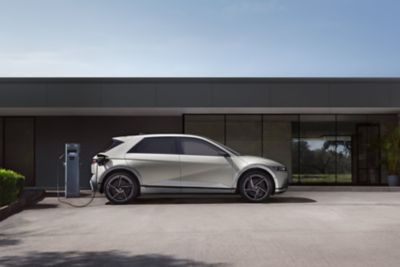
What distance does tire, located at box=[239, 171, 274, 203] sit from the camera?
1396 cm

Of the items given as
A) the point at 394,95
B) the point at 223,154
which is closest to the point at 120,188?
the point at 223,154

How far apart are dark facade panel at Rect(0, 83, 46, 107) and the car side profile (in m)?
5.26

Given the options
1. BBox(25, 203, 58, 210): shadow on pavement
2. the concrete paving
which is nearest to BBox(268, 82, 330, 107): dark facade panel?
the concrete paving

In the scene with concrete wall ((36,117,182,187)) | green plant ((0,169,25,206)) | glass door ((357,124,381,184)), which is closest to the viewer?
green plant ((0,169,25,206))

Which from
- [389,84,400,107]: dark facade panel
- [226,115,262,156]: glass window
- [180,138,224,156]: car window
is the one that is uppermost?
[389,84,400,107]: dark facade panel

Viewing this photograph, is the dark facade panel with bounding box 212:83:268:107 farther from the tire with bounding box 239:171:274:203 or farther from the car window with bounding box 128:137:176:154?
the tire with bounding box 239:171:274:203

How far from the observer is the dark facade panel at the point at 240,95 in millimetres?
18531

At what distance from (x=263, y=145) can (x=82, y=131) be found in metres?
7.11

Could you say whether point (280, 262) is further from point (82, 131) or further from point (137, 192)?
point (82, 131)

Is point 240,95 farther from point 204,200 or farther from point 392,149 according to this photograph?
point 392,149

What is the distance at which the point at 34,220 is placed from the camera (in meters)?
11.1

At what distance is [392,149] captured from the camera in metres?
20.0

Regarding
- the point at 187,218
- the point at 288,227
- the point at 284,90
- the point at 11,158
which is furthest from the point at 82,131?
the point at 288,227

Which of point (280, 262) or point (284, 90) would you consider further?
point (284, 90)
